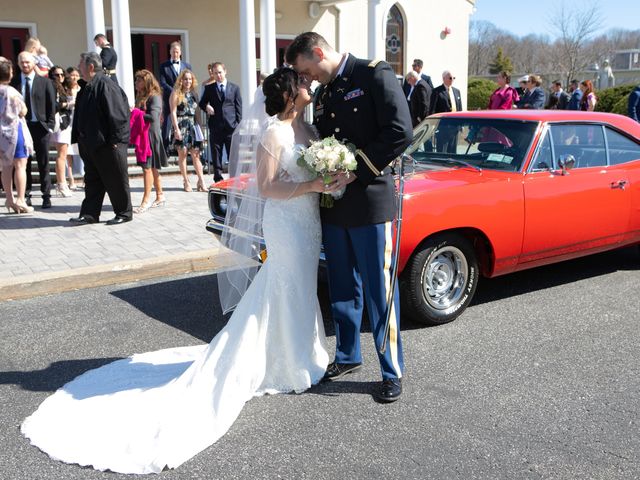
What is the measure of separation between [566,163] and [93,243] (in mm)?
4782

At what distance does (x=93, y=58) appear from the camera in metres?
8.07

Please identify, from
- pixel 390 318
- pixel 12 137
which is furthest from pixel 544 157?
pixel 12 137

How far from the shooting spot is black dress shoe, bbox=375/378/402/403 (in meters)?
3.89

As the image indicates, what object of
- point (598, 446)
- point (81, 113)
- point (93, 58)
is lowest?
point (598, 446)

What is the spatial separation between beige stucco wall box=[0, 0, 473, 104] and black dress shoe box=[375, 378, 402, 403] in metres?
12.1

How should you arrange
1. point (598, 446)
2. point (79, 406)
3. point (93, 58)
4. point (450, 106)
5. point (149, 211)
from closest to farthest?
point (598, 446)
point (79, 406)
point (93, 58)
point (149, 211)
point (450, 106)

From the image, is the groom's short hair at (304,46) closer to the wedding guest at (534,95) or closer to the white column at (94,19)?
the white column at (94,19)

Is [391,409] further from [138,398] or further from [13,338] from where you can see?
[13,338]

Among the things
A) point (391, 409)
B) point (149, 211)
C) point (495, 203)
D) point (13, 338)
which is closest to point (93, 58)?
point (149, 211)

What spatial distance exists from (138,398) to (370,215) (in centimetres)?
162

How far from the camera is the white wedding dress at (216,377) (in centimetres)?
340

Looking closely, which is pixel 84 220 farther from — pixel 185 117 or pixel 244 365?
pixel 244 365

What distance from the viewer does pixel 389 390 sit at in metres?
3.91

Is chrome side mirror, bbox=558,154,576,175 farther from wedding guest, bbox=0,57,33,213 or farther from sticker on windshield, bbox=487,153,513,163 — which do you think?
wedding guest, bbox=0,57,33,213
